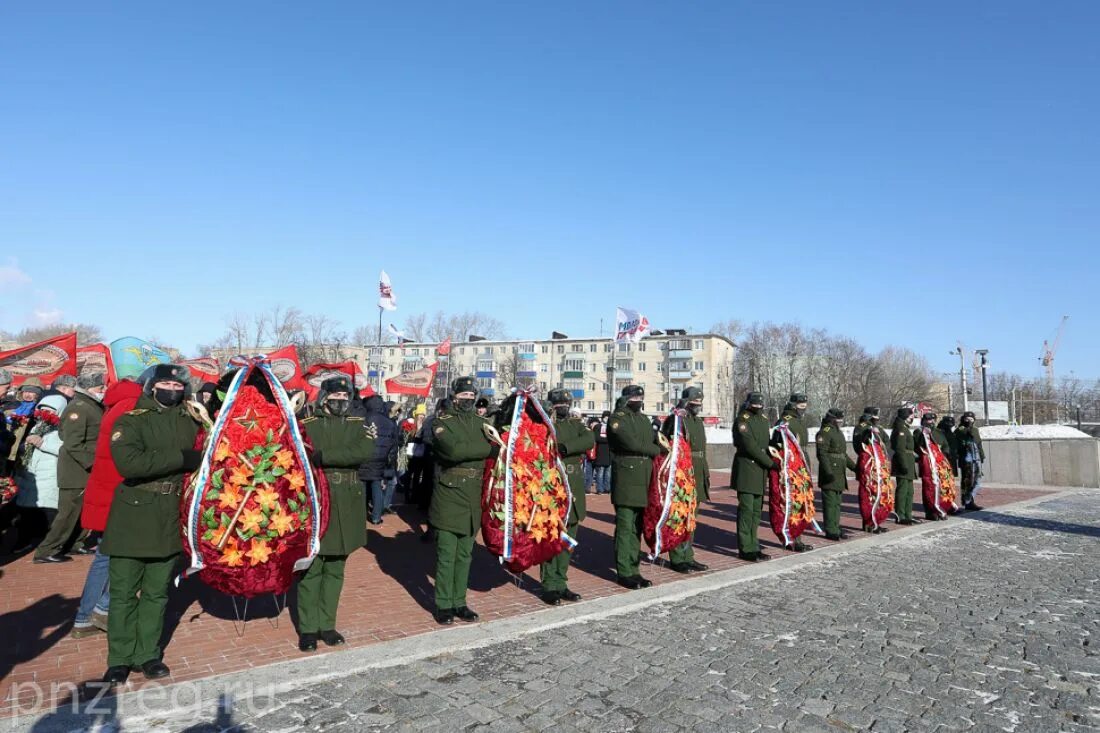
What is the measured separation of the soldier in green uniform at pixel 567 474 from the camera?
22.5ft

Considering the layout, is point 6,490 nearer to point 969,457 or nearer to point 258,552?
point 258,552

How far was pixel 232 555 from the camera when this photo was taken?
4922 mm

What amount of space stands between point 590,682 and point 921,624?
10.7ft

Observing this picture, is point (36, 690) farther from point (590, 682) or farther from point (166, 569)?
point (590, 682)

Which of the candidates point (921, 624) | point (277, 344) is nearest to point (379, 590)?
point (921, 624)

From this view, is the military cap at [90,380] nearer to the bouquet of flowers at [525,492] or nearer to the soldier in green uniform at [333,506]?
the soldier in green uniform at [333,506]

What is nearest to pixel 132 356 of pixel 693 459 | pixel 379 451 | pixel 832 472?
pixel 379 451

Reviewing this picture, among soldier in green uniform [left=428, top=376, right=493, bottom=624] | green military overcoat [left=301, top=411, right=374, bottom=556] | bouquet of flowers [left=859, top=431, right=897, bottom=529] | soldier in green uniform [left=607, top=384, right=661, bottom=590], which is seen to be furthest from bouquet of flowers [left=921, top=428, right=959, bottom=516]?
Answer: green military overcoat [left=301, top=411, right=374, bottom=556]

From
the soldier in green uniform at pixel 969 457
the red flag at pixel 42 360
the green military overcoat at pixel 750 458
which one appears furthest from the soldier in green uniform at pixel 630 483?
the soldier in green uniform at pixel 969 457

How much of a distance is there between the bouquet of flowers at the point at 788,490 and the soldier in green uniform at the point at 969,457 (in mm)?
7069

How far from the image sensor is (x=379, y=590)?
280 inches

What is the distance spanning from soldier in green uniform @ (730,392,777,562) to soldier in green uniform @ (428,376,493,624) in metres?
4.27

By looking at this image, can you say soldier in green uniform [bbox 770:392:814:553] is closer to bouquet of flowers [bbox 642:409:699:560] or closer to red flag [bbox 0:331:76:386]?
bouquet of flowers [bbox 642:409:699:560]

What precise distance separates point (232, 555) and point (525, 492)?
8.42 ft
